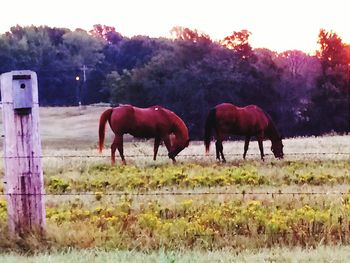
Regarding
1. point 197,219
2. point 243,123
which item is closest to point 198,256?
point 197,219

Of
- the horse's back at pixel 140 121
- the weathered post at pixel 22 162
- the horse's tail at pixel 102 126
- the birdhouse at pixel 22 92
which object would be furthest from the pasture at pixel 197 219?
the horse's back at pixel 140 121

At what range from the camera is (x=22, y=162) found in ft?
25.8

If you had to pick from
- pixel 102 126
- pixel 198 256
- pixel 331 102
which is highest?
pixel 331 102

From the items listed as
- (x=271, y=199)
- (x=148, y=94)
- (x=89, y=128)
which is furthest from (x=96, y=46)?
(x=271, y=199)

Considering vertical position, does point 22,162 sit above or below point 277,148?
above

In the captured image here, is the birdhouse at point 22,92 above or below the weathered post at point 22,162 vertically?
above

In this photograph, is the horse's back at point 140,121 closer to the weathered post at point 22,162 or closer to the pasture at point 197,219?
the pasture at point 197,219

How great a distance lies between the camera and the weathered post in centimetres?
785

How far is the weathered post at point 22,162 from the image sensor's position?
785cm

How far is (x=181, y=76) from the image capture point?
54281 millimetres

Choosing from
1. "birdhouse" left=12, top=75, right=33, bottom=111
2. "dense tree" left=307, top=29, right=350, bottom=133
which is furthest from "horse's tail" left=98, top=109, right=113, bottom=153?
"dense tree" left=307, top=29, right=350, bottom=133

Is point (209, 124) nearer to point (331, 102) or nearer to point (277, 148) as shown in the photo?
point (277, 148)

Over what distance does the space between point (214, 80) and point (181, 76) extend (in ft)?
8.24

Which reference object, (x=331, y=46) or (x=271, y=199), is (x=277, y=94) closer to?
(x=331, y=46)
